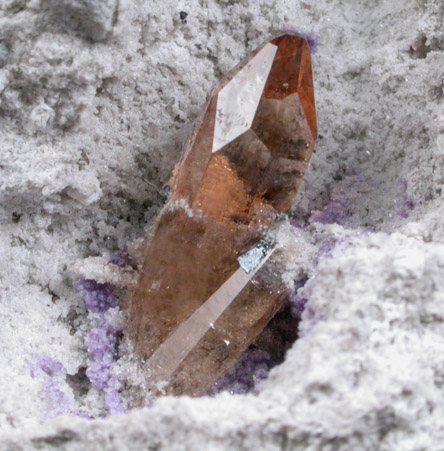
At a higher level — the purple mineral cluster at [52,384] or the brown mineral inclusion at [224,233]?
the brown mineral inclusion at [224,233]

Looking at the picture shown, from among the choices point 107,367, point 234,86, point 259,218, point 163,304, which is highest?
point 234,86

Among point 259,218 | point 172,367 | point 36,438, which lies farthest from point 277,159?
point 36,438

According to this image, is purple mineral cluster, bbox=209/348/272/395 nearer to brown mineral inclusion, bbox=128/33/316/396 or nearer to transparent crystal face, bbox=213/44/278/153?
brown mineral inclusion, bbox=128/33/316/396

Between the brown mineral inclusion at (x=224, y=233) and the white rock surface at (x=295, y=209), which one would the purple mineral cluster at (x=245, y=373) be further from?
the white rock surface at (x=295, y=209)

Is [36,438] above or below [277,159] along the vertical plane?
below

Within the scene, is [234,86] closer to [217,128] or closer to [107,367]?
[217,128]

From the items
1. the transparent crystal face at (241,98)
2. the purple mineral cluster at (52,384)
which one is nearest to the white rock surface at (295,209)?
the purple mineral cluster at (52,384)
